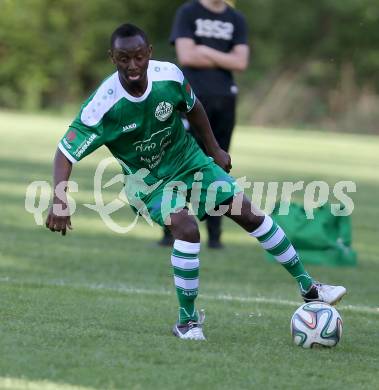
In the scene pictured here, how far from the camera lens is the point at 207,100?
922 cm

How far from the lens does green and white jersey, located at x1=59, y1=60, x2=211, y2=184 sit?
5.55 m

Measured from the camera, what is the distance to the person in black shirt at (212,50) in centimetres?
912

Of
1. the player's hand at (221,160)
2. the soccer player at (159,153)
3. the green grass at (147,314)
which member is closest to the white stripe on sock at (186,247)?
the soccer player at (159,153)

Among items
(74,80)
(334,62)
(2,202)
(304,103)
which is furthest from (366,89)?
(2,202)

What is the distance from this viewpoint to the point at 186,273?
18.3ft

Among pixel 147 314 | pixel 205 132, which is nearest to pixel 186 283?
pixel 147 314

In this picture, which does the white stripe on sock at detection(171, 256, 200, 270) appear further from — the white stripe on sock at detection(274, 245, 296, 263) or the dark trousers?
the dark trousers

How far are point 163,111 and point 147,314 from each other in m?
1.26

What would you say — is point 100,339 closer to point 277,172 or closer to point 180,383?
point 180,383

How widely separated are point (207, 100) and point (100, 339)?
4.26 meters

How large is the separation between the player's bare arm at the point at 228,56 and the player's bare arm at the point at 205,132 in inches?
118

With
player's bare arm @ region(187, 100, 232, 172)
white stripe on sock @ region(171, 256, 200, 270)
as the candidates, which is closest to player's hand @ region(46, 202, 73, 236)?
white stripe on sock @ region(171, 256, 200, 270)

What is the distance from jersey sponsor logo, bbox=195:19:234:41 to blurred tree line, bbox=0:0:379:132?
32742 millimetres

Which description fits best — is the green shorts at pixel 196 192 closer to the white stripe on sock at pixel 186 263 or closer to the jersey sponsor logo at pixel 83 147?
the white stripe on sock at pixel 186 263
